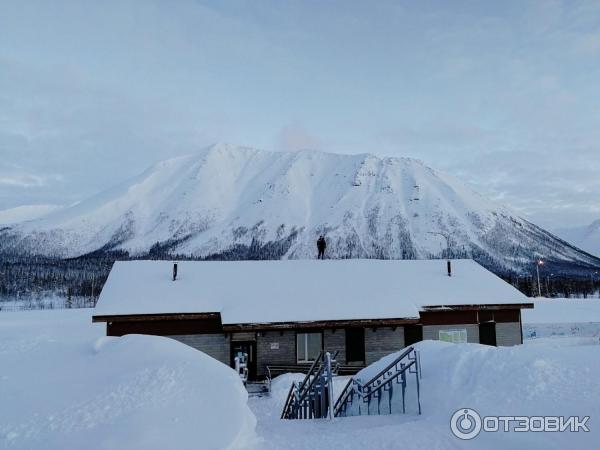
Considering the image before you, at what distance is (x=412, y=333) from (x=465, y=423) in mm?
17091

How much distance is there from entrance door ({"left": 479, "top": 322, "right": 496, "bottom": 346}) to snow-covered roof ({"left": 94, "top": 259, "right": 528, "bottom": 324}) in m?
1.39

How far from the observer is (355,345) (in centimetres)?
2297

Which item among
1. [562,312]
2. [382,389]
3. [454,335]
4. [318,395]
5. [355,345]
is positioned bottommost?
[562,312]

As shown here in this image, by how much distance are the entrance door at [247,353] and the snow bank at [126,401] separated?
12062mm

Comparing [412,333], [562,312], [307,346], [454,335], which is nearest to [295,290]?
[307,346]

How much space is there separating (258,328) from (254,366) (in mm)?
2133

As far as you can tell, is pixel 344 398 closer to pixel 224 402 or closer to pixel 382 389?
pixel 382 389

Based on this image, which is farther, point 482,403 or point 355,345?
point 355,345

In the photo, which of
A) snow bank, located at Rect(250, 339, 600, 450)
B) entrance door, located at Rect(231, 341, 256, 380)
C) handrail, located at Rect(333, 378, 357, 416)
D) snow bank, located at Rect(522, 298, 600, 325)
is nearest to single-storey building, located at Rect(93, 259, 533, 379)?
entrance door, located at Rect(231, 341, 256, 380)

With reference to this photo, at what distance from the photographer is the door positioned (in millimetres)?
23625

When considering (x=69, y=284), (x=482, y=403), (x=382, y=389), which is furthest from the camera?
(x=69, y=284)

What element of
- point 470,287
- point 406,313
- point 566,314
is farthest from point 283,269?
point 566,314

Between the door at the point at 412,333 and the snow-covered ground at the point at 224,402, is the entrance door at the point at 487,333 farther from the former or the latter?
the snow-covered ground at the point at 224,402

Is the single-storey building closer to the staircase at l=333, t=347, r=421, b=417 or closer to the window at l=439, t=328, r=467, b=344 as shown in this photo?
the window at l=439, t=328, r=467, b=344
